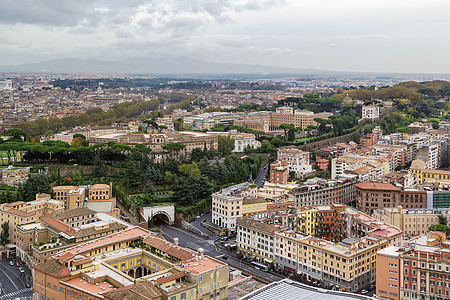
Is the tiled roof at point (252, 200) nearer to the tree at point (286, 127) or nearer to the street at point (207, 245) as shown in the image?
the street at point (207, 245)

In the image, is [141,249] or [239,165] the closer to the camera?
[141,249]

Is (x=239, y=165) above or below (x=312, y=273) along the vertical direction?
above

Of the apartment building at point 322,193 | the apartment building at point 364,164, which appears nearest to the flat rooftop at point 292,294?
the apartment building at point 322,193

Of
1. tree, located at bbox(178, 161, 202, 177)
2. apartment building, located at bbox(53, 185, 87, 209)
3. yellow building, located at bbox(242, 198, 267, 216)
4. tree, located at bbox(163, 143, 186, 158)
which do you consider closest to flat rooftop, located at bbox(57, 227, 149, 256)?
apartment building, located at bbox(53, 185, 87, 209)

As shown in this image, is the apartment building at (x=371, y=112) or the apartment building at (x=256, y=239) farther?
the apartment building at (x=371, y=112)

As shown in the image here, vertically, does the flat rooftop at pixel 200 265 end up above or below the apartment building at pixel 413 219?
above

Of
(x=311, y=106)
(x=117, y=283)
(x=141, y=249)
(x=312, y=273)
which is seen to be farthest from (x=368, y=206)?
(x=311, y=106)

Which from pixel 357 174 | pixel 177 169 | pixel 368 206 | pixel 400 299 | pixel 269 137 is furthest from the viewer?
pixel 269 137

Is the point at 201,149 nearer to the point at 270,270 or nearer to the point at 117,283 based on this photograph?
the point at 270,270

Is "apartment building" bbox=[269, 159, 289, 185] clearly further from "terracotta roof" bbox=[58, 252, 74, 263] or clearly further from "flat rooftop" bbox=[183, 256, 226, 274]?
"terracotta roof" bbox=[58, 252, 74, 263]
